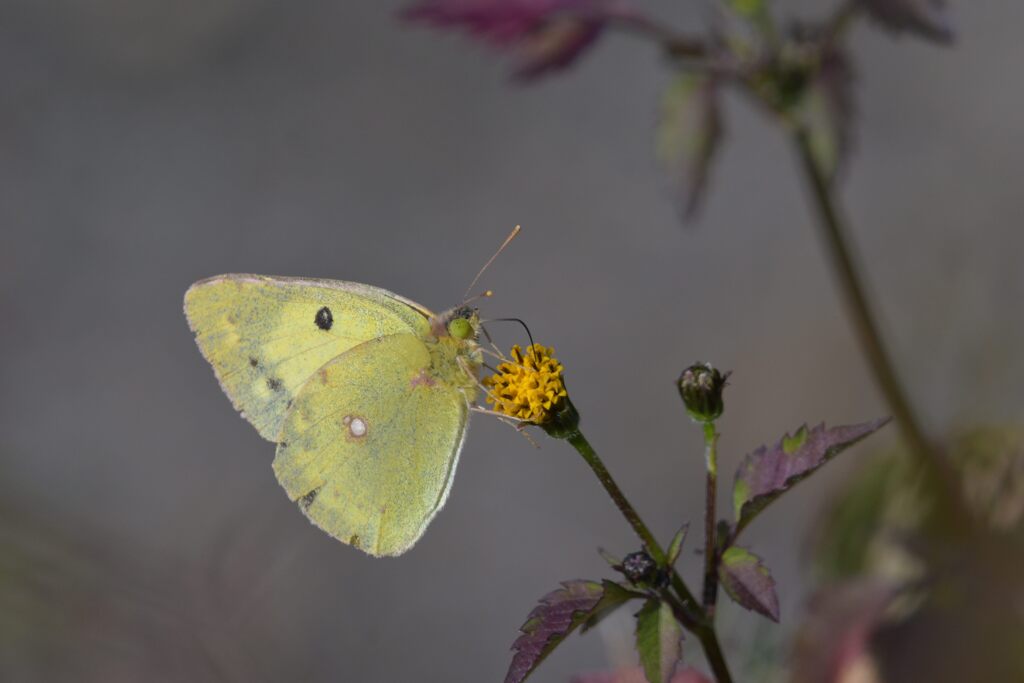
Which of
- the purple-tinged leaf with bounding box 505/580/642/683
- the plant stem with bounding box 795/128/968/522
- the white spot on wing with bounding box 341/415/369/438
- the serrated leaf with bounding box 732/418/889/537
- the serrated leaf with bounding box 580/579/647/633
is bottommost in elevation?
the white spot on wing with bounding box 341/415/369/438

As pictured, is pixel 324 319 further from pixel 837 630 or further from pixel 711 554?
pixel 837 630

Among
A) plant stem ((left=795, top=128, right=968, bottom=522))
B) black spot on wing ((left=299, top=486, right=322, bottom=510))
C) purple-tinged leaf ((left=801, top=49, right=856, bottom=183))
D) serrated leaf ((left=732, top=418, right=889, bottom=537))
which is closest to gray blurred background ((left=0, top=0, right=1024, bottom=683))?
plant stem ((left=795, top=128, right=968, bottom=522))

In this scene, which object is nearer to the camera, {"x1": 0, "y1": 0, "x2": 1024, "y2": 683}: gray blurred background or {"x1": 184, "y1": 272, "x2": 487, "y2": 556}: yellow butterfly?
{"x1": 184, "y1": 272, "x2": 487, "y2": 556}: yellow butterfly

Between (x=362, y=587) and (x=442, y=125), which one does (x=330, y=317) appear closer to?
(x=362, y=587)

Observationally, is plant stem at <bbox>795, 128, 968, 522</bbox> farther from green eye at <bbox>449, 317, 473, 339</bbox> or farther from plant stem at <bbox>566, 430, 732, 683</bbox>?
plant stem at <bbox>566, 430, 732, 683</bbox>

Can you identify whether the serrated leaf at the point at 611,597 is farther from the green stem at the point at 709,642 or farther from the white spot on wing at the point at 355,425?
the white spot on wing at the point at 355,425

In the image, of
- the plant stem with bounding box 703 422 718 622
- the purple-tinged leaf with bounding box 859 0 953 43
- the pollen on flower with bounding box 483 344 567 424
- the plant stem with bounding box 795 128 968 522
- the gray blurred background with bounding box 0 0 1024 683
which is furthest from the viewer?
the gray blurred background with bounding box 0 0 1024 683
